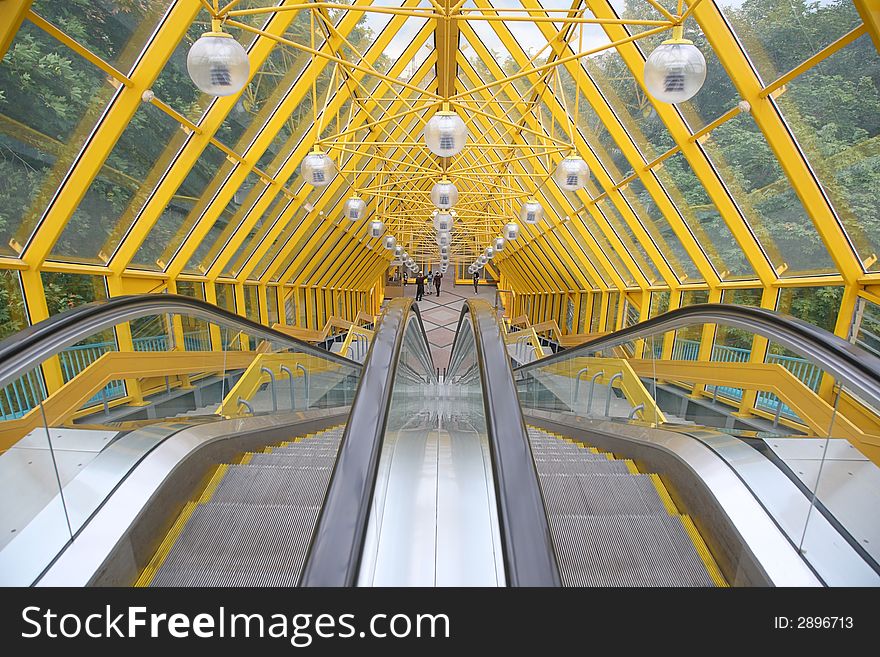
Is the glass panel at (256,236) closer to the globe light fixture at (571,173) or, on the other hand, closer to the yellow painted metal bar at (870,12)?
the globe light fixture at (571,173)

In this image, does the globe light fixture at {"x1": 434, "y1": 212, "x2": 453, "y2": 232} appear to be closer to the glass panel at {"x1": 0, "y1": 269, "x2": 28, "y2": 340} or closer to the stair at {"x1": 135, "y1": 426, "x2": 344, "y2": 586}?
the stair at {"x1": 135, "y1": 426, "x2": 344, "y2": 586}

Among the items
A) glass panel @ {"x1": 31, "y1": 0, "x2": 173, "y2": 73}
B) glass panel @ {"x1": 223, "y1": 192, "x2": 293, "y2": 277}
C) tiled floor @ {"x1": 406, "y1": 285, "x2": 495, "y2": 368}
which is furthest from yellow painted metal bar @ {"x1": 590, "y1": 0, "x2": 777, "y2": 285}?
tiled floor @ {"x1": 406, "y1": 285, "x2": 495, "y2": 368}

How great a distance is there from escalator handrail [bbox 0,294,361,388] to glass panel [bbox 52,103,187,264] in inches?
233

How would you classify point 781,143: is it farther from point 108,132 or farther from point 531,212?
point 108,132

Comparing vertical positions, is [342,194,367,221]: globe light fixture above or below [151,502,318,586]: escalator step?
above

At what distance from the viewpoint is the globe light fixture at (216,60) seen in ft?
12.1

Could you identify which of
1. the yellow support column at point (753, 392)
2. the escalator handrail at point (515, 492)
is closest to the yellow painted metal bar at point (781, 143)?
the yellow support column at point (753, 392)

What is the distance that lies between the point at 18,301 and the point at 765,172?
12.6m

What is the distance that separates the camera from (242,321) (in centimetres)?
493

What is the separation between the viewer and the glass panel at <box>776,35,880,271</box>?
646cm

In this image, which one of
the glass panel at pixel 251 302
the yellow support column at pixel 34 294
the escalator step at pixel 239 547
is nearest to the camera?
the escalator step at pixel 239 547

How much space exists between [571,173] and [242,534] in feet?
18.6

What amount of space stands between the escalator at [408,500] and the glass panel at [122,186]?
549 centimetres
